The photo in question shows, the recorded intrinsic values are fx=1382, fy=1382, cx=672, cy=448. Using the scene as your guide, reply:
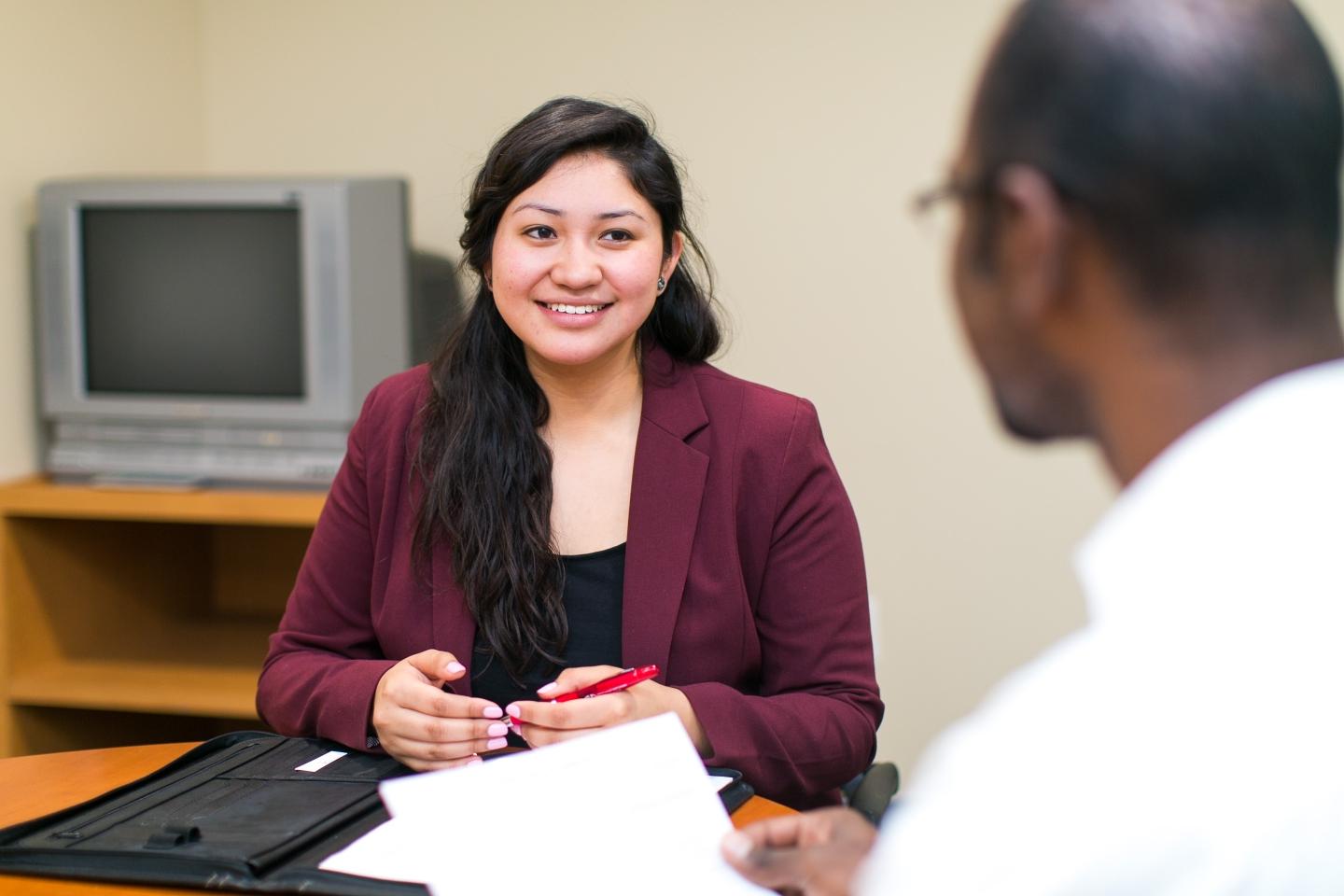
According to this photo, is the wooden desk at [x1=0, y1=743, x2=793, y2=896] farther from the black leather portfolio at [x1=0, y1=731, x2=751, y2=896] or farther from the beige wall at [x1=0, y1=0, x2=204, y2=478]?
the beige wall at [x1=0, y1=0, x2=204, y2=478]

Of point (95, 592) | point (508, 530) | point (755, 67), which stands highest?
point (755, 67)

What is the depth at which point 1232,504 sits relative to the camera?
2.07 ft

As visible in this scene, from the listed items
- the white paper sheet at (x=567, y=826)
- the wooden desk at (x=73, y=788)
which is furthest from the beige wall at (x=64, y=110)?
the white paper sheet at (x=567, y=826)

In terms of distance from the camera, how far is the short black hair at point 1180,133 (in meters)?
0.66

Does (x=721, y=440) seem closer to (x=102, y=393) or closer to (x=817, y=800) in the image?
(x=817, y=800)

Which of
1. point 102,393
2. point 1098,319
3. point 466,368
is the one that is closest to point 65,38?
point 102,393

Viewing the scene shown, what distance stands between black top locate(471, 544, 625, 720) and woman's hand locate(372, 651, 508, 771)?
0.58 feet

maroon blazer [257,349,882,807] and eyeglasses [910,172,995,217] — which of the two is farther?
maroon blazer [257,349,882,807]

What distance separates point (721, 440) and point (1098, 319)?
1.09 meters

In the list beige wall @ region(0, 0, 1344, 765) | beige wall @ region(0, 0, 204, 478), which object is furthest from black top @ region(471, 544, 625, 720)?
beige wall @ region(0, 0, 204, 478)

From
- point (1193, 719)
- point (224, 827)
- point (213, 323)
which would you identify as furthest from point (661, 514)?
point (213, 323)

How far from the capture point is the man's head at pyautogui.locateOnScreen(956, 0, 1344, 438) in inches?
26.2

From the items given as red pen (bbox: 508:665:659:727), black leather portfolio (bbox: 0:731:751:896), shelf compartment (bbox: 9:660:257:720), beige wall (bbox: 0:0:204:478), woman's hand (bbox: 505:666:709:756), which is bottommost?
shelf compartment (bbox: 9:660:257:720)

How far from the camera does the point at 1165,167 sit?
66 cm
